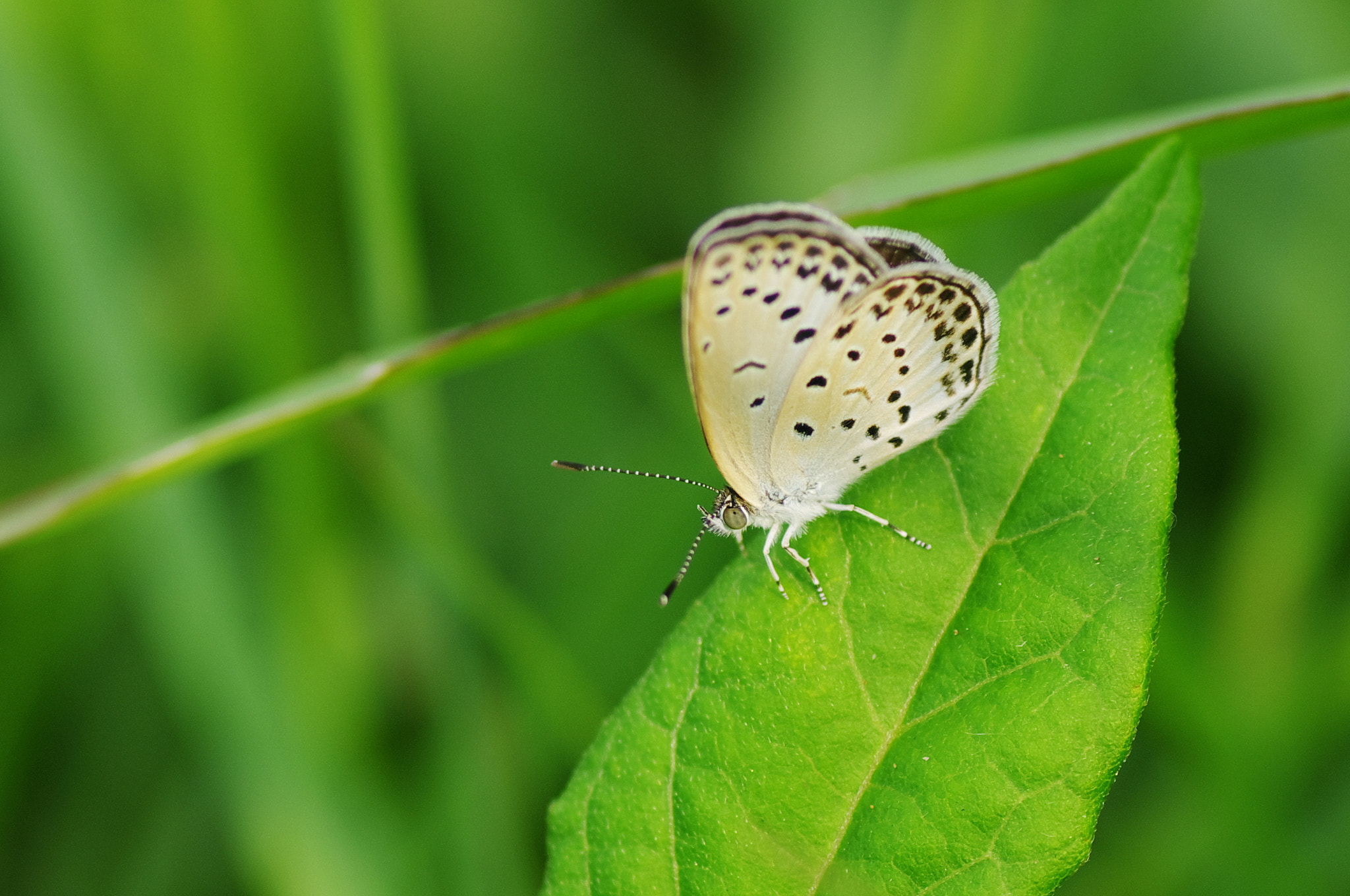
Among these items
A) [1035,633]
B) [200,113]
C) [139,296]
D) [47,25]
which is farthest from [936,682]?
[47,25]

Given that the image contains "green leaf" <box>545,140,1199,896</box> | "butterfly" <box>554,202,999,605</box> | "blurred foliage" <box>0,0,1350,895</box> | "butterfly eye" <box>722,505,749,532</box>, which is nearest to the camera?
"green leaf" <box>545,140,1199,896</box>

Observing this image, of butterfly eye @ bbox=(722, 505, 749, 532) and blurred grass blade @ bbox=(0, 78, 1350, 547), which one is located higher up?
blurred grass blade @ bbox=(0, 78, 1350, 547)

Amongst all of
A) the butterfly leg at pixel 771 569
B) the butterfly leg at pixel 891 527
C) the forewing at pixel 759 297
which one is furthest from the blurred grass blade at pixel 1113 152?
the butterfly leg at pixel 771 569

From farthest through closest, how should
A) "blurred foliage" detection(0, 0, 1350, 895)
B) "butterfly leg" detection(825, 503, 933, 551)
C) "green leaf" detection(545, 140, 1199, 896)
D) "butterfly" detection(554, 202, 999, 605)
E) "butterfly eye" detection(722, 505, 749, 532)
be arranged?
1. "blurred foliage" detection(0, 0, 1350, 895)
2. "butterfly eye" detection(722, 505, 749, 532)
3. "butterfly" detection(554, 202, 999, 605)
4. "butterfly leg" detection(825, 503, 933, 551)
5. "green leaf" detection(545, 140, 1199, 896)

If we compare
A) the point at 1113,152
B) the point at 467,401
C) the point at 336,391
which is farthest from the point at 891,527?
the point at 467,401

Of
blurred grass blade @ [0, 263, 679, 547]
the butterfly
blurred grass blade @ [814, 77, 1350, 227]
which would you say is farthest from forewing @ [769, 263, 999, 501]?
blurred grass blade @ [0, 263, 679, 547]

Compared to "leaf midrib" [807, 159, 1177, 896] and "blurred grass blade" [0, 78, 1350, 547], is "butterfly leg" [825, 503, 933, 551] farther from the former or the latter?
"blurred grass blade" [0, 78, 1350, 547]

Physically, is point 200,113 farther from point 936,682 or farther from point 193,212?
point 936,682
